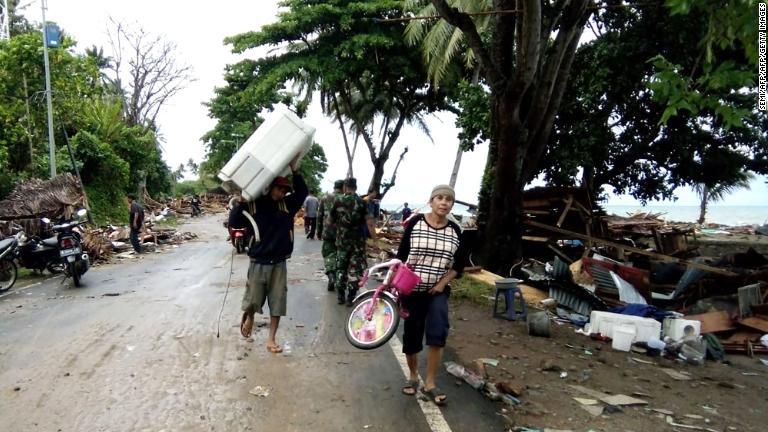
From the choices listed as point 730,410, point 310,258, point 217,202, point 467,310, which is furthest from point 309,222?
point 217,202

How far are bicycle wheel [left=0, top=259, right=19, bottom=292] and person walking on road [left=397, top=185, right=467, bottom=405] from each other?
7844mm

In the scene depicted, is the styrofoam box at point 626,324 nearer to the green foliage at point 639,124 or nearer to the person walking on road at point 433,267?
the person walking on road at point 433,267

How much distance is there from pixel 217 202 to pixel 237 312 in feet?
139

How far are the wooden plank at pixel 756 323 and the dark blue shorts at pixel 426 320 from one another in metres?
5.45

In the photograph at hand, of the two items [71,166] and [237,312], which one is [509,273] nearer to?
[237,312]

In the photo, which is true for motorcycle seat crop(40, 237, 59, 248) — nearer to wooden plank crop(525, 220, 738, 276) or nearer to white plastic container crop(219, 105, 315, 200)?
white plastic container crop(219, 105, 315, 200)

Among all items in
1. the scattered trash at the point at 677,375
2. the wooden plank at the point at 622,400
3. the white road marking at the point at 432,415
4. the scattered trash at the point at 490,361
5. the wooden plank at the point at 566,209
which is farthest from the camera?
the wooden plank at the point at 566,209

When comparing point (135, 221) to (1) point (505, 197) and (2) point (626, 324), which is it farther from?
(2) point (626, 324)

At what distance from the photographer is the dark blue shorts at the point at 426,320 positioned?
13.1 ft

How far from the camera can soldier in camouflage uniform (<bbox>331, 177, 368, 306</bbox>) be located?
24.1 feet

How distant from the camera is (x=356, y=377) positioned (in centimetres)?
449

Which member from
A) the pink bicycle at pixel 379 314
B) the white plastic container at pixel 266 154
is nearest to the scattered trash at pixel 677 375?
the pink bicycle at pixel 379 314

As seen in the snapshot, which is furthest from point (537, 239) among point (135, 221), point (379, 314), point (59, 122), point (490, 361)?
point (59, 122)

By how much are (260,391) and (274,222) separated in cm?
154
